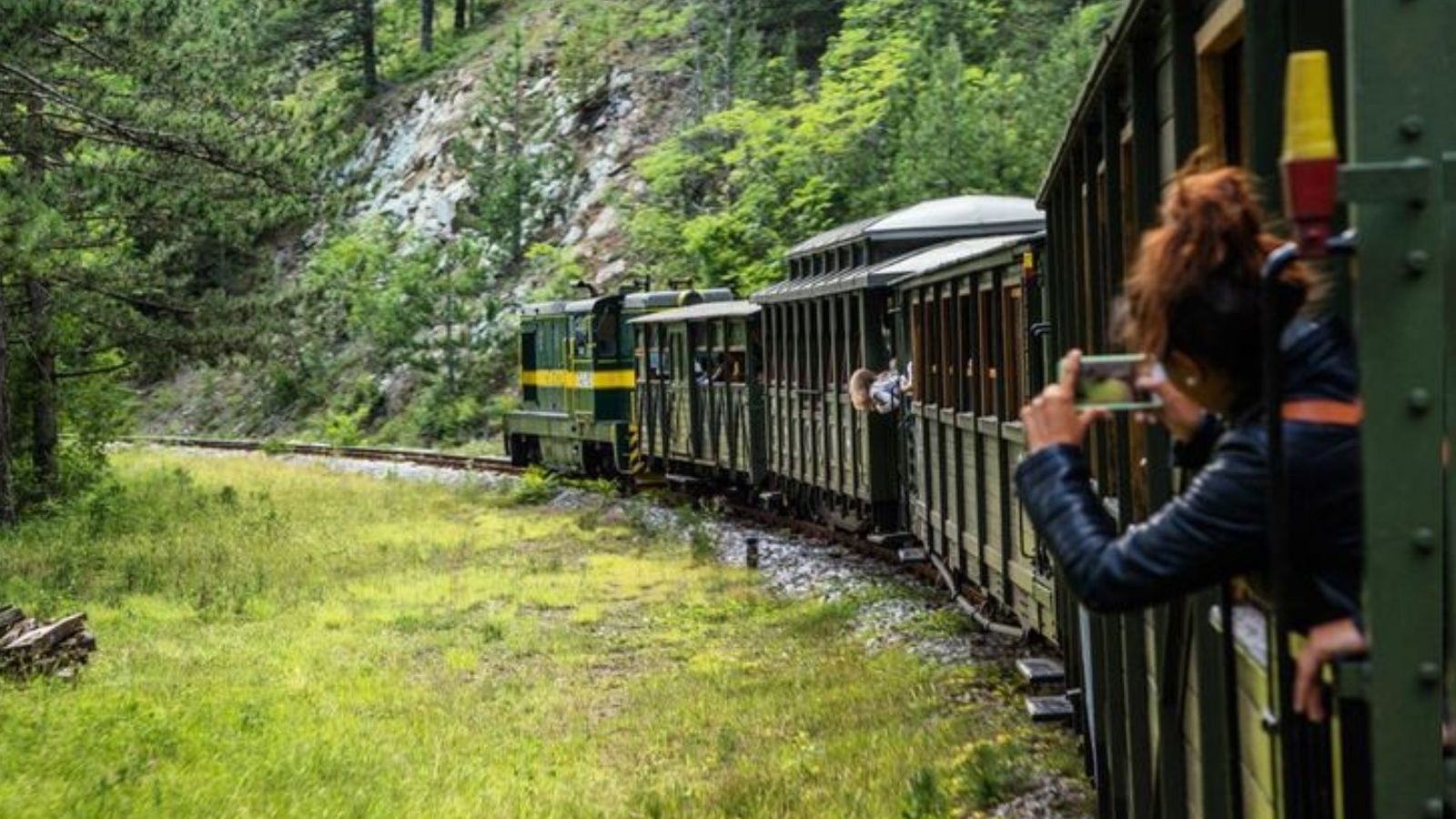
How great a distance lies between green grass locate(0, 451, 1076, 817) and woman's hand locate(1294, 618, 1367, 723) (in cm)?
528

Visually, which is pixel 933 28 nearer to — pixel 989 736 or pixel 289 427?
pixel 289 427

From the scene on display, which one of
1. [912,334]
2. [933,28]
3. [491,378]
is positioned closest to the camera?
[912,334]

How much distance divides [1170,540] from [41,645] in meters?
11.5

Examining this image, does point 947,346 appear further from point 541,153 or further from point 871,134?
point 541,153

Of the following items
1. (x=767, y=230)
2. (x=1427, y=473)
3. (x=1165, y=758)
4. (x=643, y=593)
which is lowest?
(x=643, y=593)

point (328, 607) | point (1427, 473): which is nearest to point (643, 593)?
point (328, 607)

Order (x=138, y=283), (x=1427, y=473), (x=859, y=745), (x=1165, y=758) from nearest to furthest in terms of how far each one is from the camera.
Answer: (x=1427, y=473)
(x=1165, y=758)
(x=859, y=745)
(x=138, y=283)

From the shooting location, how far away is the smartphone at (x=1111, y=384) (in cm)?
308

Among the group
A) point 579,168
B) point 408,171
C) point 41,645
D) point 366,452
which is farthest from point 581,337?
point 408,171

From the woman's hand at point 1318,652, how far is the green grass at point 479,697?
5.28 metres

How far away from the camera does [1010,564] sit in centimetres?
1127

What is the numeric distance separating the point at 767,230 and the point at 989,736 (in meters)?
28.5

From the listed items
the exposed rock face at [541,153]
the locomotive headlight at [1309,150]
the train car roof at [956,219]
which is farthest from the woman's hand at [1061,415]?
the exposed rock face at [541,153]

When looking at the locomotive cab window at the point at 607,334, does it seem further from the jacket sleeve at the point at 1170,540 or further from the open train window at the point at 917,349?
the jacket sleeve at the point at 1170,540
